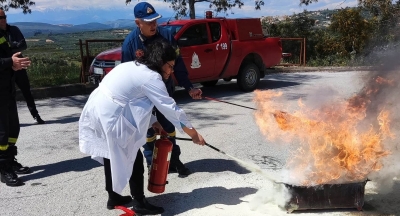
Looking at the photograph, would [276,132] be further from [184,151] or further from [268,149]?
[184,151]

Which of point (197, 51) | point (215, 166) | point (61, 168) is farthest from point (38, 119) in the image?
point (215, 166)

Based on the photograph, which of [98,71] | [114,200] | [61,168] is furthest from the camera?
[98,71]

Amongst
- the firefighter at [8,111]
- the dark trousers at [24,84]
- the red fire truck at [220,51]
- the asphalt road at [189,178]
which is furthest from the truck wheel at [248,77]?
A: the firefighter at [8,111]

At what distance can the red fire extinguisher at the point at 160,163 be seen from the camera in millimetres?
4023

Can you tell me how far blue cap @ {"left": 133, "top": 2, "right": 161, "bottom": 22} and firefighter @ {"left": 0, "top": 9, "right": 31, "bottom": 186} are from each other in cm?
134

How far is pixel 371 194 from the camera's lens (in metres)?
4.27

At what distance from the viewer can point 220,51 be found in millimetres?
10281

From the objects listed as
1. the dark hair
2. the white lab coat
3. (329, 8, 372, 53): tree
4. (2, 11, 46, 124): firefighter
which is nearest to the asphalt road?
(2, 11, 46, 124): firefighter

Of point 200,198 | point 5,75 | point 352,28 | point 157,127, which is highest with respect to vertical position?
point 352,28

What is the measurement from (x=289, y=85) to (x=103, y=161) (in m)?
8.91

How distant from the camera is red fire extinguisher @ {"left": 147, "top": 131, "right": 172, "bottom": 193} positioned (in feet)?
13.2

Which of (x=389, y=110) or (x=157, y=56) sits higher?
(x=157, y=56)

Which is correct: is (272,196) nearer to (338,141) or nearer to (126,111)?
(338,141)

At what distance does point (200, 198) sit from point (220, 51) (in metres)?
6.35
